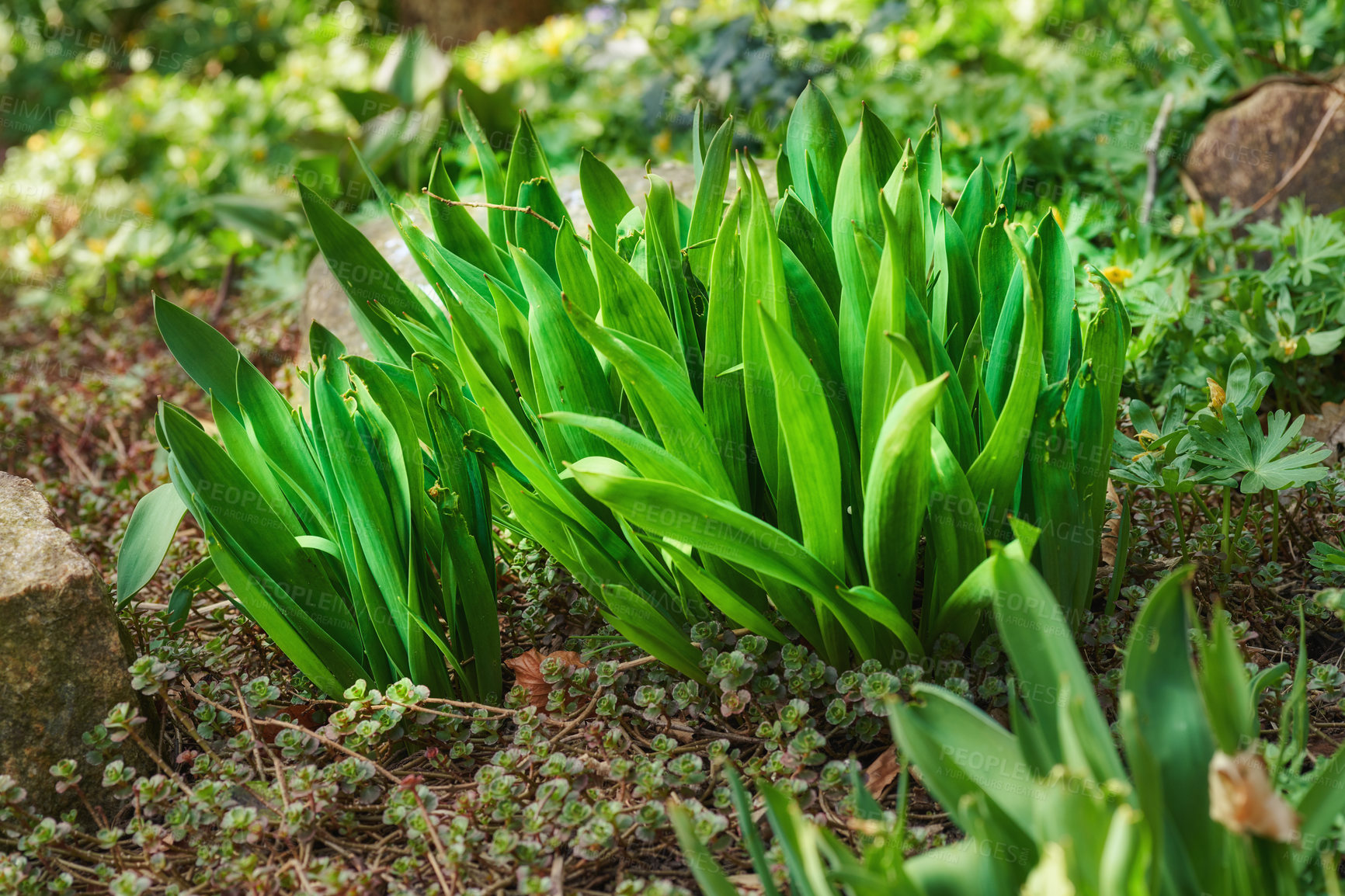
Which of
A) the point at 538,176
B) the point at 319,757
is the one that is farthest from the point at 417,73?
the point at 319,757

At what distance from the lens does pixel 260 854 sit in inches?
48.8

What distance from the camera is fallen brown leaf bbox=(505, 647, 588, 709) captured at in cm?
145

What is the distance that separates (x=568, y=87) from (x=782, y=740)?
3.94 meters

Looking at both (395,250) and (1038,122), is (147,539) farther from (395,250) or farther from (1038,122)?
(1038,122)

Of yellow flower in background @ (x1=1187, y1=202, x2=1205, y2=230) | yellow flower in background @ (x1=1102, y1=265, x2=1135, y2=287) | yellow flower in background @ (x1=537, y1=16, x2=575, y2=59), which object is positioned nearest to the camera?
yellow flower in background @ (x1=1102, y1=265, x2=1135, y2=287)

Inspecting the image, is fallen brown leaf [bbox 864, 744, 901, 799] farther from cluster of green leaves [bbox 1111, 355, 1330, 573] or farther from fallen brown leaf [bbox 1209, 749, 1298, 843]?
fallen brown leaf [bbox 1209, 749, 1298, 843]

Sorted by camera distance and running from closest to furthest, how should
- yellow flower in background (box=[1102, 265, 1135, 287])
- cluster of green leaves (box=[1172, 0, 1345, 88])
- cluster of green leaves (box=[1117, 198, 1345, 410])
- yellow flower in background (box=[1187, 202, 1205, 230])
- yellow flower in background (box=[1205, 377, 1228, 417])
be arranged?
yellow flower in background (box=[1205, 377, 1228, 417]) → cluster of green leaves (box=[1117, 198, 1345, 410]) → yellow flower in background (box=[1102, 265, 1135, 287]) → yellow flower in background (box=[1187, 202, 1205, 230]) → cluster of green leaves (box=[1172, 0, 1345, 88])

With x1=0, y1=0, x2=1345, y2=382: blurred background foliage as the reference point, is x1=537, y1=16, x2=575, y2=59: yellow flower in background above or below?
above

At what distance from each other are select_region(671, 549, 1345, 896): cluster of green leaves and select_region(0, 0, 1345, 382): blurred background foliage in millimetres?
1360

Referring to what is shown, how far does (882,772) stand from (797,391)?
55 centimetres

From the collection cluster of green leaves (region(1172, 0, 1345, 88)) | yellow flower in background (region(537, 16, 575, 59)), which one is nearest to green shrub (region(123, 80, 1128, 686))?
cluster of green leaves (region(1172, 0, 1345, 88))

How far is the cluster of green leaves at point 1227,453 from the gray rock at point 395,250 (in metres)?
1.26

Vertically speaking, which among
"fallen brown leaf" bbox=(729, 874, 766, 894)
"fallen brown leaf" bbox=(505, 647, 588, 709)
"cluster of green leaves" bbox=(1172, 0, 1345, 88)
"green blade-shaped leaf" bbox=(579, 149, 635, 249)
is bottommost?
"fallen brown leaf" bbox=(729, 874, 766, 894)

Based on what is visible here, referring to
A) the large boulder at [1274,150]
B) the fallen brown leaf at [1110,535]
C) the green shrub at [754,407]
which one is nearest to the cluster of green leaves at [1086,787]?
the green shrub at [754,407]
